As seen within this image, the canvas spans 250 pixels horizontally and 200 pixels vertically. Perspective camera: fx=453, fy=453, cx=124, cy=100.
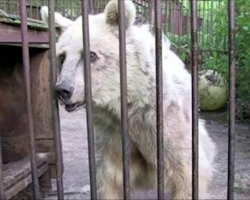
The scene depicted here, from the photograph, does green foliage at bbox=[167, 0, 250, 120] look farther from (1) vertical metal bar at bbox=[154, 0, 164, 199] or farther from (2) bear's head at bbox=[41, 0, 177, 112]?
(1) vertical metal bar at bbox=[154, 0, 164, 199]

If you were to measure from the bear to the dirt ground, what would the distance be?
58 cm

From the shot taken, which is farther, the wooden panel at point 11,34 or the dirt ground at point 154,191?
the dirt ground at point 154,191

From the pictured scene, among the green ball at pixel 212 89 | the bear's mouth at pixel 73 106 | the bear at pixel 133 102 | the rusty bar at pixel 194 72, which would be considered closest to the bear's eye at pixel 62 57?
the bear at pixel 133 102

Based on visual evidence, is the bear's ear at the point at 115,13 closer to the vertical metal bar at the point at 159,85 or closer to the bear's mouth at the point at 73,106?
the bear's mouth at the point at 73,106

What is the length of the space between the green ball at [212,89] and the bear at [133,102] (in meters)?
3.62

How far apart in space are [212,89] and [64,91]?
460cm

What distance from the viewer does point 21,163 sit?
10.5 feet

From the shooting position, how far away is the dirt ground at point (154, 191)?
11.5ft

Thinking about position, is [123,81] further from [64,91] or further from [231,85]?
[64,91]

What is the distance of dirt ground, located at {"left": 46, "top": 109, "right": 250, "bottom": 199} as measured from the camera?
138 inches

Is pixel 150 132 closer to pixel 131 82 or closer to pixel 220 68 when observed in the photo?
pixel 131 82

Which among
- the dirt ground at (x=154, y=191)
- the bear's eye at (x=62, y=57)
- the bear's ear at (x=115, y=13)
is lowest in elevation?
the dirt ground at (x=154, y=191)

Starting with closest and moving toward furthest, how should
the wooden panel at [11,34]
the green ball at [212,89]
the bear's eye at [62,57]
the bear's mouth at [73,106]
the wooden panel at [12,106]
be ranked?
the bear's mouth at [73,106], the bear's eye at [62,57], the wooden panel at [11,34], the wooden panel at [12,106], the green ball at [212,89]

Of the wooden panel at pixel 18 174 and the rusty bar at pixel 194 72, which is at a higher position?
the rusty bar at pixel 194 72
